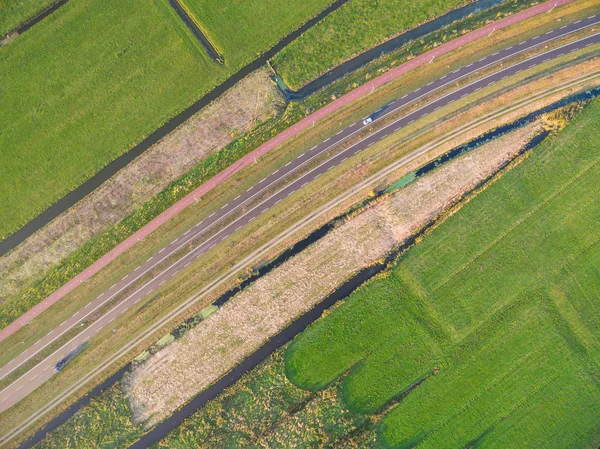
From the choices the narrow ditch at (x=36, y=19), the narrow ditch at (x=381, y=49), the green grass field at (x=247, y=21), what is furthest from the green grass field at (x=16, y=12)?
the narrow ditch at (x=381, y=49)

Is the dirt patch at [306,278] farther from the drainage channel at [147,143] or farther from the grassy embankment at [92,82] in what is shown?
the grassy embankment at [92,82]

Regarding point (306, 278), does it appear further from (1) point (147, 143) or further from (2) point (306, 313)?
(1) point (147, 143)

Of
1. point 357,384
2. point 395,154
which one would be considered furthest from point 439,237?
point 357,384

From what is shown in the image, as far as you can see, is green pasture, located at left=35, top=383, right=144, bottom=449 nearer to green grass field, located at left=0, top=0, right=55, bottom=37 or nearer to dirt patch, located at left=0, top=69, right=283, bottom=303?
dirt patch, located at left=0, top=69, right=283, bottom=303

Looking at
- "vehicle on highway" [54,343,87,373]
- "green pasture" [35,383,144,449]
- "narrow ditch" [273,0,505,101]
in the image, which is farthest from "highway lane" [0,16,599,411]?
"green pasture" [35,383,144,449]

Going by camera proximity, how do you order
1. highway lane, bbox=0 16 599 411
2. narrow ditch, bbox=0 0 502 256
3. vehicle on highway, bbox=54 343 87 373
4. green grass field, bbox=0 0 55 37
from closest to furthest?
highway lane, bbox=0 16 599 411 < vehicle on highway, bbox=54 343 87 373 < green grass field, bbox=0 0 55 37 < narrow ditch, bbox=0 0 502 256

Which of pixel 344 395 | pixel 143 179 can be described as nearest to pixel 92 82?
pixel 143 179

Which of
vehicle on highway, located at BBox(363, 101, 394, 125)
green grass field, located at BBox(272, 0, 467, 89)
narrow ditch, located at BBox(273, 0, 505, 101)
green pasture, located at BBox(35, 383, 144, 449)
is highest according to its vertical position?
green grass field, located at BBox(272, 0, 467, 89)
